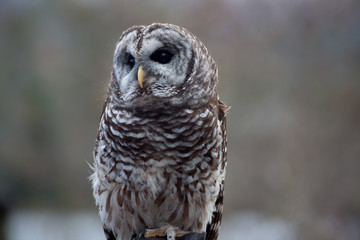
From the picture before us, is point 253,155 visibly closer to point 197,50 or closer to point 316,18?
point 316,18

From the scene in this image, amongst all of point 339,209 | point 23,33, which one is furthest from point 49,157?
point 339,209

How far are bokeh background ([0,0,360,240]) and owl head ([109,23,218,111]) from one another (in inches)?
146

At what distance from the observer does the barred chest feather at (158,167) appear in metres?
2.17

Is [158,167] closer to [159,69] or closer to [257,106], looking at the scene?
[159,69]

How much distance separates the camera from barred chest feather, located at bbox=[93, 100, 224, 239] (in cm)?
217

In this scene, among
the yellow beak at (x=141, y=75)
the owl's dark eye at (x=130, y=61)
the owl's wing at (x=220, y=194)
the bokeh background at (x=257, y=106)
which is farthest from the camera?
the bokeh background at (x=257, y=106)

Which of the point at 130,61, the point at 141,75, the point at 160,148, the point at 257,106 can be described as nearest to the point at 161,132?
the point at 160,148

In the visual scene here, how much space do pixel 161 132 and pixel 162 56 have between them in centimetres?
40

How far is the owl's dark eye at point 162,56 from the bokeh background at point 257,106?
12.4 feet

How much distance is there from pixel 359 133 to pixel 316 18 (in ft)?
6.17

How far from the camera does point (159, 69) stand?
215 centimetres

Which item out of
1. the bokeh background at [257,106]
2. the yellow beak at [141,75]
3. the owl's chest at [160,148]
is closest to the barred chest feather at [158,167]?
the owl's chest at [160,148]

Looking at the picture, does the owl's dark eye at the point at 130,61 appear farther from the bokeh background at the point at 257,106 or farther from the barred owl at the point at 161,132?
the bokeh background at the point at 257,106

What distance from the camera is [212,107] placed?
7.56ft
